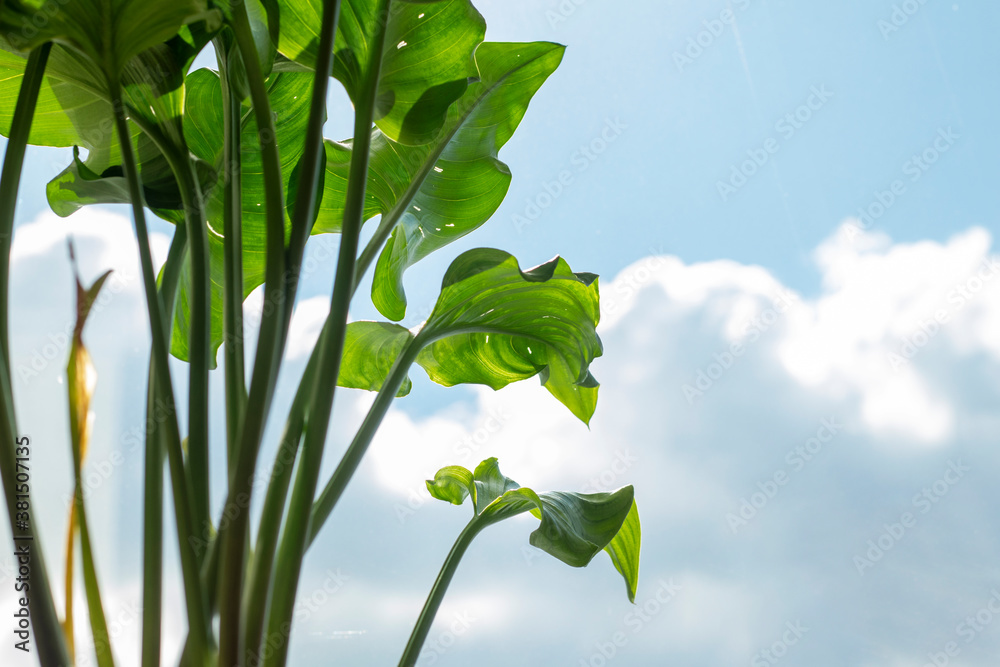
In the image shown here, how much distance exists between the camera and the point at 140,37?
0.35 m

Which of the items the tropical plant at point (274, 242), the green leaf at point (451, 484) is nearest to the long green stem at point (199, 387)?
the tropical plant at point (274, 242)

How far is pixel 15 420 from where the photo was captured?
12.6 inches

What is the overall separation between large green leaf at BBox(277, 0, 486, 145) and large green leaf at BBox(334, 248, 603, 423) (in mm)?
126

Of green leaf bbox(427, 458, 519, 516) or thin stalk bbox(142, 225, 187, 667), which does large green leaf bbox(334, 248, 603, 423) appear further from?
thin stalk bbox(142, 225, 187, 667)

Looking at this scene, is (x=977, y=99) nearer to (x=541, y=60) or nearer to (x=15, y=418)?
(x=541, y=60)

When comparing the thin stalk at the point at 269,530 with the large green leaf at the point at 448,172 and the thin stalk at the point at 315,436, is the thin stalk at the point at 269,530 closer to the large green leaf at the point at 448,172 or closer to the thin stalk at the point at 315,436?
the thin stalk at the point at 315,436

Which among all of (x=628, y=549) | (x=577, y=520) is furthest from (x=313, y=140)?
(x=628, y=549)

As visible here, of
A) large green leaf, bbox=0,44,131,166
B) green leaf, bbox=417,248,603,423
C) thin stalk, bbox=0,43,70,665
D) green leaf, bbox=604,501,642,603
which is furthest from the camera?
green leaf, bbox=604,501,642,603

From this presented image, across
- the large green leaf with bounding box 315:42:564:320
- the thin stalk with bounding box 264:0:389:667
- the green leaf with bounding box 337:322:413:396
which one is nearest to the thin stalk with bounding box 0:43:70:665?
the thin stalk with bounding box 264:0:389:667

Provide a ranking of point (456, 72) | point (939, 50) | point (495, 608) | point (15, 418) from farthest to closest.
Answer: point (939, 50)
point (495, 608)
point (456, 72)
point (15, 418)

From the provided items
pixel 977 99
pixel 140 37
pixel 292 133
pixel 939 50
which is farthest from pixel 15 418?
A: pixel 977 99

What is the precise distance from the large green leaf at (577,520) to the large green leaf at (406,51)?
0.34m

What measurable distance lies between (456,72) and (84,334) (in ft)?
1.11

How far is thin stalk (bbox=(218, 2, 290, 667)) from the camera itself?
34cm
